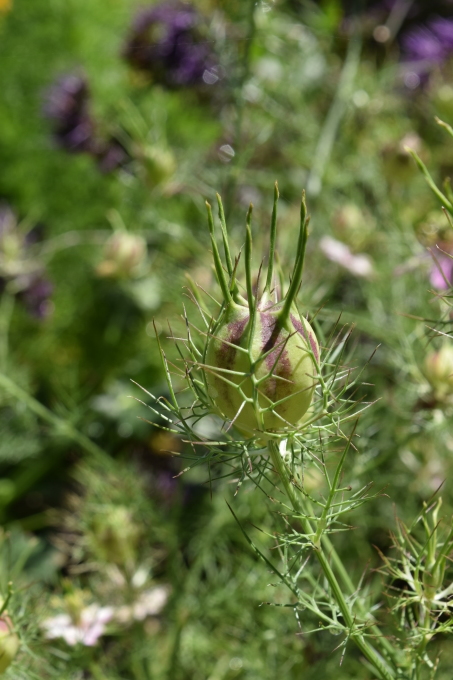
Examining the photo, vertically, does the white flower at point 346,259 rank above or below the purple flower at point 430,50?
below

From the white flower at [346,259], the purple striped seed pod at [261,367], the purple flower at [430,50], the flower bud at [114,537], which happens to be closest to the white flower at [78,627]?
the flower bud at [114,537]

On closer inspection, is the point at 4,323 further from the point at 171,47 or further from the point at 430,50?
the point at 430,50

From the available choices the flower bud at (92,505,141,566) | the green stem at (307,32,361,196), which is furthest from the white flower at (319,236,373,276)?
the flower bud at (92,505,141,566)

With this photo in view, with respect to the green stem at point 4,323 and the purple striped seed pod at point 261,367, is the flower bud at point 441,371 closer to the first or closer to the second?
the purple striped seed pod at point 261,367

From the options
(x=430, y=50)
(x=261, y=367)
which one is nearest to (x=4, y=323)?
(x=261, y=367)

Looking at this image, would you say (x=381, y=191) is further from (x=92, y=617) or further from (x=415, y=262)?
(x=92, y=617)

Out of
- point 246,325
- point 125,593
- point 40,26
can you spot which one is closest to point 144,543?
point 125,593
